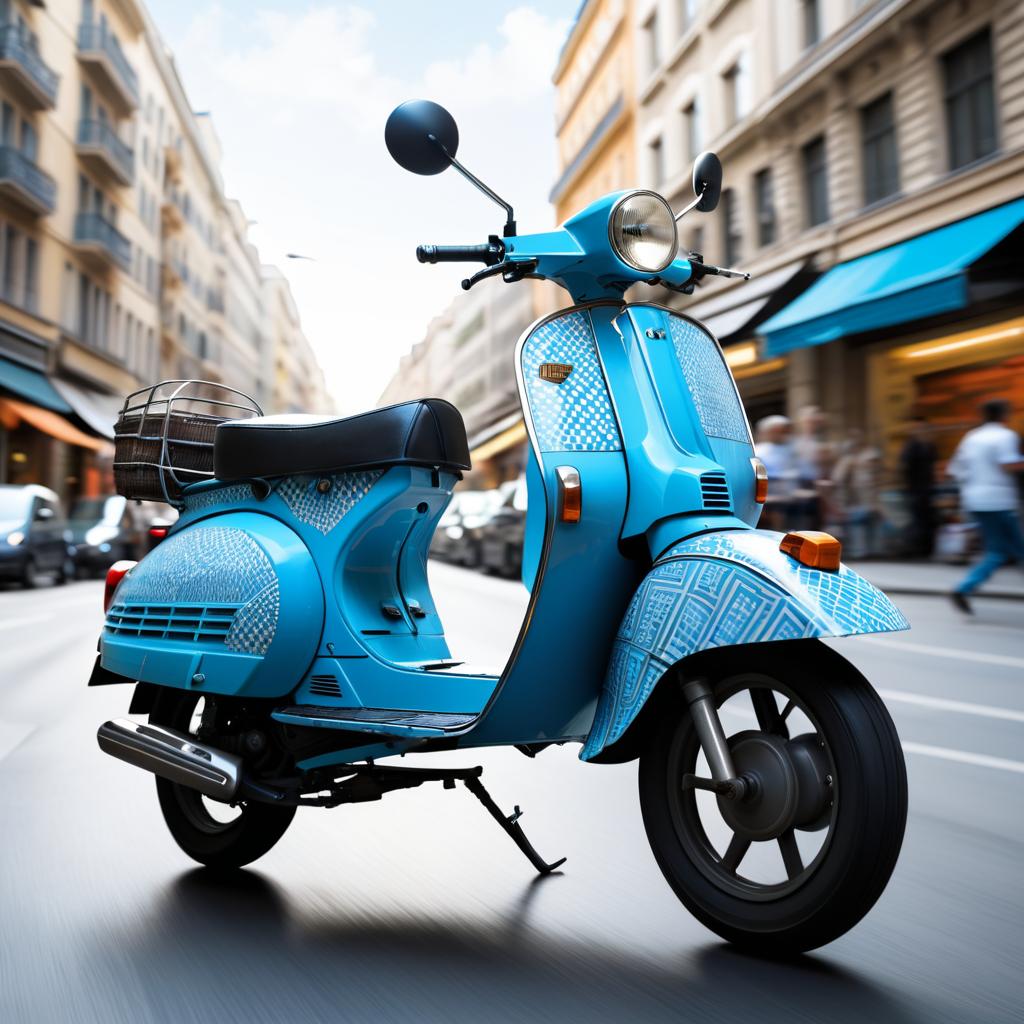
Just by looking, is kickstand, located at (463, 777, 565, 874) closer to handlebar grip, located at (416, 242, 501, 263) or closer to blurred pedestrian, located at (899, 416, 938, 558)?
handlebar grip, located at (416, 242, 501, 263)

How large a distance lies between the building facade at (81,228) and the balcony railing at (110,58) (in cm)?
4

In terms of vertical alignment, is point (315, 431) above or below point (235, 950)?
above

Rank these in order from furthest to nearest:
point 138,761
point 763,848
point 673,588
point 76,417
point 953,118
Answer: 1. point 76,417
2. point 953,118
3. point 138,761
4. point 763,848
5. point 673,588

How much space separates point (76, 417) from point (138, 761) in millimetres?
30892

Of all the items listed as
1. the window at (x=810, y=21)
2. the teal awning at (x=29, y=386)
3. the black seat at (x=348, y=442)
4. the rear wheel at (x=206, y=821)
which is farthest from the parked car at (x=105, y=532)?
the black seat at (x=348, y=442)

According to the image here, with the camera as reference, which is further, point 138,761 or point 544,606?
point 138,761

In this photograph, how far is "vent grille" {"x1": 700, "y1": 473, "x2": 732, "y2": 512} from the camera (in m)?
2.95

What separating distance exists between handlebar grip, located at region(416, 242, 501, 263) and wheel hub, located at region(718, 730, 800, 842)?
1.42 metres

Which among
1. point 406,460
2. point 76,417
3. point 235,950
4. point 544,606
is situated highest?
point 76,417

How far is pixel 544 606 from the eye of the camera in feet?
9.55

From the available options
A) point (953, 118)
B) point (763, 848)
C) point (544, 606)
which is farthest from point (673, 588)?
point (953, 118)

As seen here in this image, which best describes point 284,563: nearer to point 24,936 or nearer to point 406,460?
point 406,460

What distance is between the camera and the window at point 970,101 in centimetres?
1644

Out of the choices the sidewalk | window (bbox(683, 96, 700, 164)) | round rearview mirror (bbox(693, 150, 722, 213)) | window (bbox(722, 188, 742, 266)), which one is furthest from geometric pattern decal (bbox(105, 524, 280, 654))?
window (bbox(683, 96, 700, 164))
